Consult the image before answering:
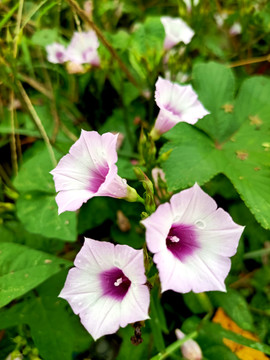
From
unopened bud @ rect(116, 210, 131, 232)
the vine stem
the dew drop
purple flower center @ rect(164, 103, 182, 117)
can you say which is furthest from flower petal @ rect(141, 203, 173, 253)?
the vine stem

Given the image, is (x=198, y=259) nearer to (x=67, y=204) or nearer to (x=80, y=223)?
(x=67, y=204)

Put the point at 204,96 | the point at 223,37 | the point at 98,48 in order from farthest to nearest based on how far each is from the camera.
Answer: the point at 223,37, the point at 98,48, the point at 204,96

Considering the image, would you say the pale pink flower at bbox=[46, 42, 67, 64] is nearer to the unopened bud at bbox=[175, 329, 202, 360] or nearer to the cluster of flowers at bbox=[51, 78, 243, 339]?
the cluster of flowers at bbox=[51, 78, 243, 339]

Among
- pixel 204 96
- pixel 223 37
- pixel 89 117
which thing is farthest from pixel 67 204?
pixel 223 37

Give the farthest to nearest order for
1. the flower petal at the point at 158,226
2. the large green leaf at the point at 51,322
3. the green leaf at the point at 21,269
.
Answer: the large green leaf at the point at 51,322 < the green leaf at the point at 21,269 < the flower petal at the point at 158,226

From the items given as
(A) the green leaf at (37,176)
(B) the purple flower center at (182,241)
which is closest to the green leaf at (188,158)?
(B) the purple flower center at (182,241)

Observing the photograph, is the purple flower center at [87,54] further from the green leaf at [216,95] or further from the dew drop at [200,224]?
the dew drop at [200,224]
